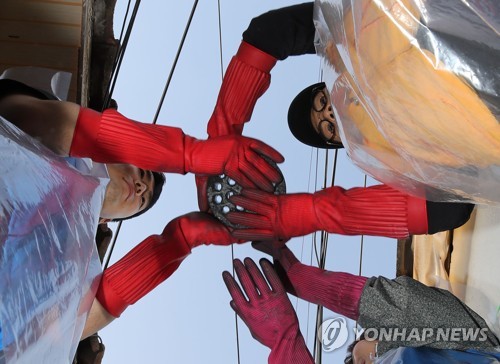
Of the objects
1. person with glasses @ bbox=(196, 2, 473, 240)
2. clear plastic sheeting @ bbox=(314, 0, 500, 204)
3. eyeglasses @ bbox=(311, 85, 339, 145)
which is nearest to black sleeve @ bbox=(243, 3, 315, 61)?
person with glasses @ bbox=(196, 2, 473, 240)

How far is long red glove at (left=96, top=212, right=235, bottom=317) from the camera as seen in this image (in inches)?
75.4

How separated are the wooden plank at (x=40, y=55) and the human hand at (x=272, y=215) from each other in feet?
4.02

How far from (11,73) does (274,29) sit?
104cm

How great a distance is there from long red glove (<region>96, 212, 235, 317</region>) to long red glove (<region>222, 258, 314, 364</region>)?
0.14 meters

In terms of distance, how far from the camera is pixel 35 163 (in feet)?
3.98

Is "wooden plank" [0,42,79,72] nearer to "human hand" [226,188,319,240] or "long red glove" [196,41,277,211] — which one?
"long red glove" [196,41,277,211]

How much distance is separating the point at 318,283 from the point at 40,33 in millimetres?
1575

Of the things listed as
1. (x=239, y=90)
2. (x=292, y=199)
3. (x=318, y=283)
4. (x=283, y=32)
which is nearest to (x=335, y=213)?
(x=292, y=199)

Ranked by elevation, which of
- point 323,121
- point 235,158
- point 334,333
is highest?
point 323,121

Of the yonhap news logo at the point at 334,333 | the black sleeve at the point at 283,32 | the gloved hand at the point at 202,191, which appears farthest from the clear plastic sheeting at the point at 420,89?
the yonhap news logo at the point at 334,333

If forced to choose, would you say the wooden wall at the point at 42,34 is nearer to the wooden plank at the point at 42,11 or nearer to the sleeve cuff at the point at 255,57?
the wooden plank at the point at 42,11

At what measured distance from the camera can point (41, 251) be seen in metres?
1.08

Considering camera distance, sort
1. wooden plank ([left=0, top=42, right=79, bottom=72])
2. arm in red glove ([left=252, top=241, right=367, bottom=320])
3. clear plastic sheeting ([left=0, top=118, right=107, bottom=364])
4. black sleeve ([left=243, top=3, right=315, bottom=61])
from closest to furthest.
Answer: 1. clear plastic sheeting ([left=0, top=118, right=107, bottom=364])
2. arm in red glove ([left=252, top=241, right=367, bottom=320])
3. black sleeve ([left=243, top=3, right=315, bottom=61])
4. wooden plank ([left=0, top=42, right=79, bottom=72])

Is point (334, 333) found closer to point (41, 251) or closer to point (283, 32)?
point (283, 32)
